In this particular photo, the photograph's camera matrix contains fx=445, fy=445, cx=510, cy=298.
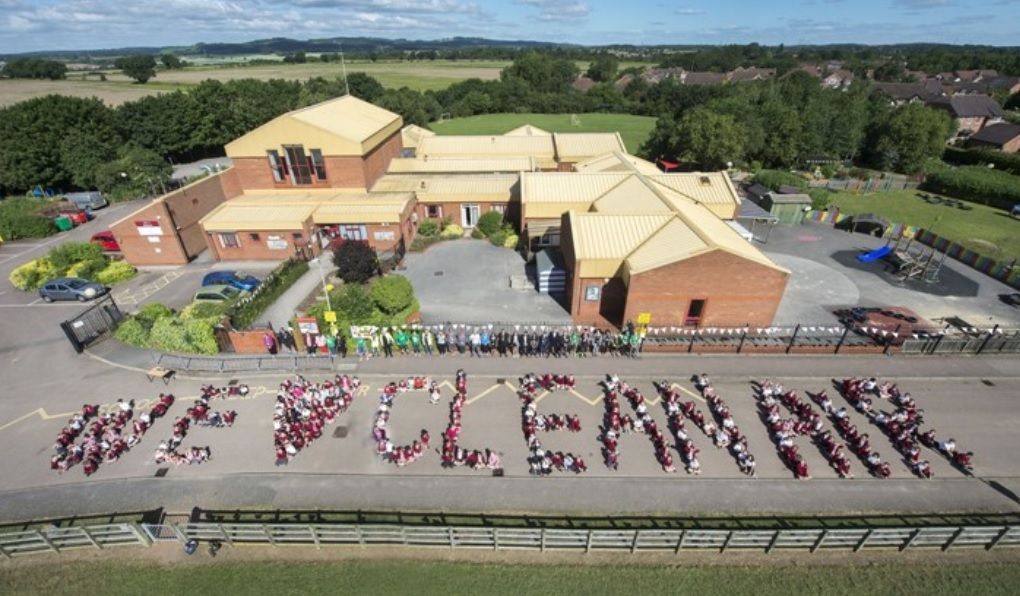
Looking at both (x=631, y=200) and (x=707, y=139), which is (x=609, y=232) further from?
(x=707, y=139)

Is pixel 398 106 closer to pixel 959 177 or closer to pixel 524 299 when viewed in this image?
pixel 524 299

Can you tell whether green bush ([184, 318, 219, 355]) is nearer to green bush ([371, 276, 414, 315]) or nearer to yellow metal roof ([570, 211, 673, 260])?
green bush ([371, 276, 414, 315])

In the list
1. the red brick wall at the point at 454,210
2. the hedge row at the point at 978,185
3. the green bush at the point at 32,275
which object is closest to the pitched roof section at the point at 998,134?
the hedge row at the point at 978,185

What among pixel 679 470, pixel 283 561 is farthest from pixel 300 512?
pixel 679 470

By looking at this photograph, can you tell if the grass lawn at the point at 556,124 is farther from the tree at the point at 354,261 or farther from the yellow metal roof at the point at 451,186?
the tree at the point at 354,261

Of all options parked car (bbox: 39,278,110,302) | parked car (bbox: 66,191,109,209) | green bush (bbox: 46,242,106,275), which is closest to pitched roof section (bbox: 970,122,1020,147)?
parked car (bbox: 39,278,110,302)

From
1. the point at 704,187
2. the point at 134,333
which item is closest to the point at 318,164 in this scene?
the point at 134,333
